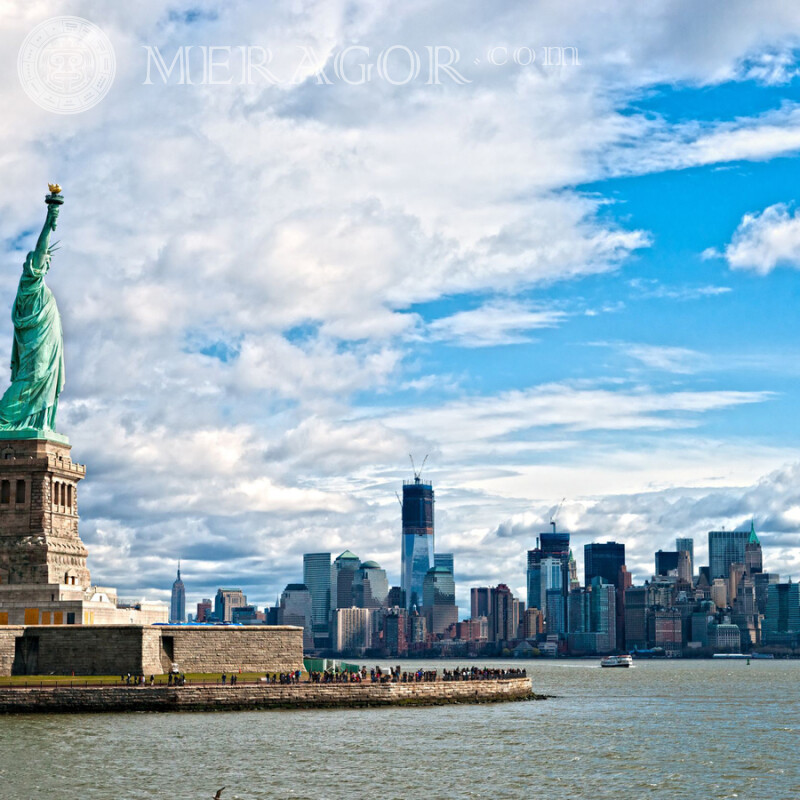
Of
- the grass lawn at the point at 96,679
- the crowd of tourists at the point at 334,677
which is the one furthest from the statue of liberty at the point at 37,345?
the crowd of tourists at the point at 334,677

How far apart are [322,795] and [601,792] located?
11.6 m

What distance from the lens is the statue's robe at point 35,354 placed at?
9938 centimetres

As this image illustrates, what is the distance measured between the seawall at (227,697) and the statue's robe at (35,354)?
25.9 metres

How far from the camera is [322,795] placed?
55312 millimetres

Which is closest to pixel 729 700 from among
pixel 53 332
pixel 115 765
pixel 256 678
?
pixel 256 678

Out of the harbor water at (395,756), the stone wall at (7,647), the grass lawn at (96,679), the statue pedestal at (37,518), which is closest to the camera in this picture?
the harbor water at (395,756)

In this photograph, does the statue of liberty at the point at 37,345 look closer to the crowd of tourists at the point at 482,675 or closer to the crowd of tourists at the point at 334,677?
the crowd of tourists at the point at 334,677

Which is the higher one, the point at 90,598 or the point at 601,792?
the point at 90,598

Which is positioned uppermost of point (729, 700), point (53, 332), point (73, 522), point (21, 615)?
point (53, 332)

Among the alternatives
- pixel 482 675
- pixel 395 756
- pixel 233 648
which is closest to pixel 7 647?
pixel 233 648

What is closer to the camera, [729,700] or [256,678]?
[256,678]

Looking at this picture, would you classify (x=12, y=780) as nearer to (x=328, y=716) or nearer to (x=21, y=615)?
(x=328, y=716)

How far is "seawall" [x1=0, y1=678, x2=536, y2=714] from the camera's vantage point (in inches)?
3083

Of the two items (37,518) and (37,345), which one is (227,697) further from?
(37,345)
